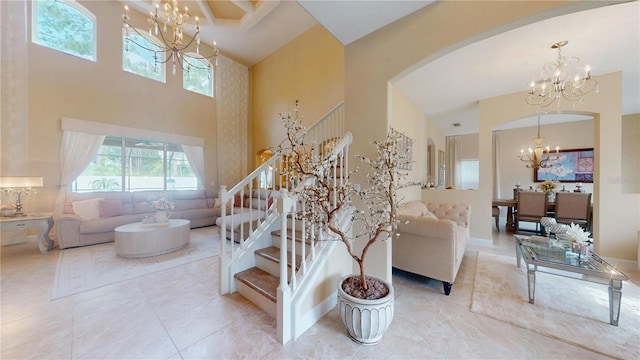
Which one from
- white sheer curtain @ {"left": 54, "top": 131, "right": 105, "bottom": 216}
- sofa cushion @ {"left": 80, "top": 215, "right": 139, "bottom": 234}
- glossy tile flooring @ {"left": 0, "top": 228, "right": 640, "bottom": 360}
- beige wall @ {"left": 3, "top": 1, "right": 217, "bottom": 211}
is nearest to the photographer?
glossy tile flooring @ {"left": 0, "top": 228, "right": 640, "bottom": 360}

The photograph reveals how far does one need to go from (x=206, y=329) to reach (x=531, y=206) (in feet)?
22.4

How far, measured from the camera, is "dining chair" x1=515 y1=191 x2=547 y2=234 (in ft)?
16.2

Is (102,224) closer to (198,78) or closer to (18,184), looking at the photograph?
(18,184)

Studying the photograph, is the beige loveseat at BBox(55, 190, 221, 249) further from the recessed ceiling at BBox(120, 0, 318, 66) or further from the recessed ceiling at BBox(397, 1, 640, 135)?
the recessed ceiling at BBox(397, 1, 640, 135)

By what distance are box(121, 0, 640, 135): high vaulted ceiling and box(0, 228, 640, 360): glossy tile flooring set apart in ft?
8.35

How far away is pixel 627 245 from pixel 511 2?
4.48m

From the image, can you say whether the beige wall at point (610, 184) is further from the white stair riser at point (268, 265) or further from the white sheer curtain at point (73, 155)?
the white sheer curtain at point (73, 155)

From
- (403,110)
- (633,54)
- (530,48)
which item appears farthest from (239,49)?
(633,54)

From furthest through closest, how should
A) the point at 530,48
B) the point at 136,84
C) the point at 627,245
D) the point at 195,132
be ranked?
1. the point at 195,132
2. the point at 136,84
3. the point at 627,245
4. the point at 530,48

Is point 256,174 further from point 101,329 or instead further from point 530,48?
point 530,48

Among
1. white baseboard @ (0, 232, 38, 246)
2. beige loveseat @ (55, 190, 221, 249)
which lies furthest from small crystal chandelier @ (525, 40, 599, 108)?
white baseboard @ (0, 232, 38, 246)

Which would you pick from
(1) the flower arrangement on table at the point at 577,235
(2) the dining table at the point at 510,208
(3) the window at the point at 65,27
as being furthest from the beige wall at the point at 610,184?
(3) the window at the point at 65,27

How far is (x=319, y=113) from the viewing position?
5.84 m

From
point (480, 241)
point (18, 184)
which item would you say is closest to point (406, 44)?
point (480, 241)
